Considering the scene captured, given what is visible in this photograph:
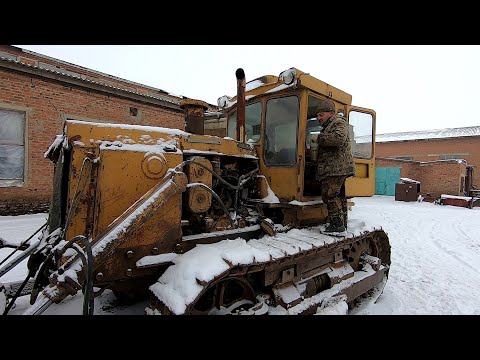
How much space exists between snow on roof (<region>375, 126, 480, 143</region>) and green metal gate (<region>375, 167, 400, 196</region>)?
9.70 meters

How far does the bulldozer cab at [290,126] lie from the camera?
3760mm

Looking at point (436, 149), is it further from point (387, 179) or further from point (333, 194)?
point (333, 194)

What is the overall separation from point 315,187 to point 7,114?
363 inches

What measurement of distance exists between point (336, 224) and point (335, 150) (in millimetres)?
995

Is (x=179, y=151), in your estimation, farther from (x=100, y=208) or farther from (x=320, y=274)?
(x=320, y=274)

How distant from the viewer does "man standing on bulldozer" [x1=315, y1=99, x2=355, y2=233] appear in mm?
3635

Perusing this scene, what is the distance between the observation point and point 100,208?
2.55 m

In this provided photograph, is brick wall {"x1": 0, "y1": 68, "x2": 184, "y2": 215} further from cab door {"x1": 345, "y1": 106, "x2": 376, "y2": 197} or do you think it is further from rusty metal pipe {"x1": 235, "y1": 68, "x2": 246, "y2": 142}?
cab door {"x1": 345, "y1": 106, "x2": 376, "y2": 197}

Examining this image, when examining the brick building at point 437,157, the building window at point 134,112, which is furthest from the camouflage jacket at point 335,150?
the brick building at point 437,157

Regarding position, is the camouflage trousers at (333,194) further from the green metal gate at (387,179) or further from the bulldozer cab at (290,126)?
the green metal gate at (387,179)

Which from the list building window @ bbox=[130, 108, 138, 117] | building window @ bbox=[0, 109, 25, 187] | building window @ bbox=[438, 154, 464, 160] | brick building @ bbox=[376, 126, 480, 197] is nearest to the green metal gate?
brick building @ bbox=[376, 126, 480, 197]

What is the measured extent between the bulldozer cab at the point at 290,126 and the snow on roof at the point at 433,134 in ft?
101

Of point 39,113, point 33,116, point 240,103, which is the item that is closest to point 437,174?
point 240,103

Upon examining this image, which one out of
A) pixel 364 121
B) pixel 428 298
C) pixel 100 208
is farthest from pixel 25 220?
pixel 428 298
